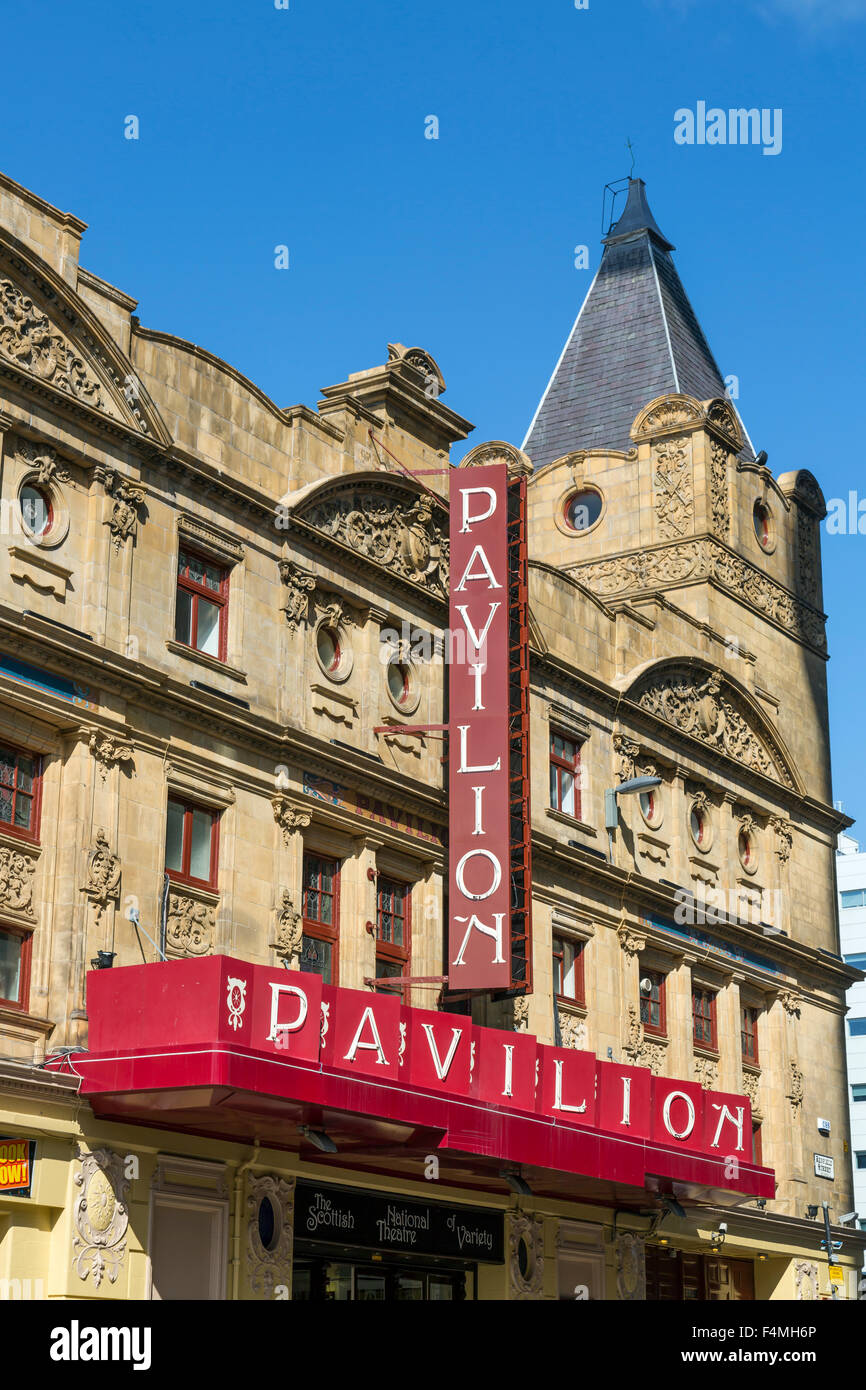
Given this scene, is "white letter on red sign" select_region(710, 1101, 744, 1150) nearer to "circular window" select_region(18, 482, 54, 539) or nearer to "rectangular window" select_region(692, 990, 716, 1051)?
"rectangular window" select_region(692, 990, 716, 1051)

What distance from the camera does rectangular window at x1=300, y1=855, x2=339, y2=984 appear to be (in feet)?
90.1

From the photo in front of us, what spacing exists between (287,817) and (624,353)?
24900 millimetres

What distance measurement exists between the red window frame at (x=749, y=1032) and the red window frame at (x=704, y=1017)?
987mm

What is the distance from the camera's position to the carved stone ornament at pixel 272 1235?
24.5 meters

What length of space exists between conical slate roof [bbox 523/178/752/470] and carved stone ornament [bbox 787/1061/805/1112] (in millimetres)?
15766

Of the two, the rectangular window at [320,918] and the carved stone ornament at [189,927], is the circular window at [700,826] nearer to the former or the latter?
the rectangular window at [320,918]

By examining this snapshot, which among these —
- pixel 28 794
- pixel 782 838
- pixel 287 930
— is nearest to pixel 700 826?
pixel 782 838

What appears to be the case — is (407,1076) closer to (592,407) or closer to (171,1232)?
(171,1232)

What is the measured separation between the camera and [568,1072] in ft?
92.5

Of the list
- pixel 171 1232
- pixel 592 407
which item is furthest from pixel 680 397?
pixel 171 1232

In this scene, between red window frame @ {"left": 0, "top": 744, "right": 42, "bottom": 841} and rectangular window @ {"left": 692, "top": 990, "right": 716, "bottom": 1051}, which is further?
rectangular window @ {"left": 692, "top": 990, "right": 716, "bottom": 1051}

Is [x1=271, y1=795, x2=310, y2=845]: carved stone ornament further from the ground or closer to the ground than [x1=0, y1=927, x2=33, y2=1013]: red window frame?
further from the ground

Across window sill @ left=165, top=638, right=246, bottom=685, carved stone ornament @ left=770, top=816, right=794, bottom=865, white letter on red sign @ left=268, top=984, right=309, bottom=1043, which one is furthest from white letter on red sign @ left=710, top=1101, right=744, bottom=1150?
window sill @ left=165, top=638, right=246, bottom=685
